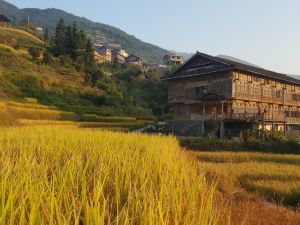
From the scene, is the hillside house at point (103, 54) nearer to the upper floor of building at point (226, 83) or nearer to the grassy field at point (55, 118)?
the grassy field at point (55, 118)

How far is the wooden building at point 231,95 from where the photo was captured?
2730cm

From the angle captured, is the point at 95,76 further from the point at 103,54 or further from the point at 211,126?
the point at 103,54

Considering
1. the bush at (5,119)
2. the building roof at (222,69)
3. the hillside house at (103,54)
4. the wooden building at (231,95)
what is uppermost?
the hillside house at (103,54)

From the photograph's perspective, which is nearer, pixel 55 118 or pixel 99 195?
pixel 99 195

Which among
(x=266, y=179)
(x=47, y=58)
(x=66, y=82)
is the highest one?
(x=47, y=58)

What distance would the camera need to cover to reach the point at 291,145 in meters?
19.8

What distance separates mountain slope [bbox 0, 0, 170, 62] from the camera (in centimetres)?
15640

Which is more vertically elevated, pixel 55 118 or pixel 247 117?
pixel 247 117

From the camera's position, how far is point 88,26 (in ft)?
604

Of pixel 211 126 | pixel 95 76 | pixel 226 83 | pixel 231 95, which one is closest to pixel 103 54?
pixel 95 76

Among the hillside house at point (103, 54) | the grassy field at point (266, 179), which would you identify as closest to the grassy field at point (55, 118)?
the grassy field at point (266, 179)

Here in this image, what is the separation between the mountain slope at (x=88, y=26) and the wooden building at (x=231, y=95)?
115 meters

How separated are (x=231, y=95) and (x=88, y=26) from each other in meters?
166

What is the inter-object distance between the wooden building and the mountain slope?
378 ft
